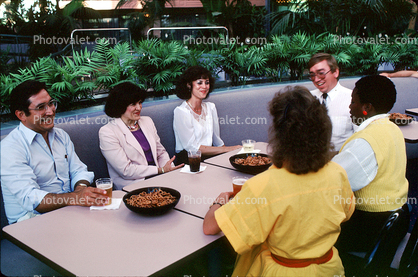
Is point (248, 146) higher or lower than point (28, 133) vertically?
lower

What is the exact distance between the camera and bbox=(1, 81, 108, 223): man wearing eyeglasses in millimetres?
1886

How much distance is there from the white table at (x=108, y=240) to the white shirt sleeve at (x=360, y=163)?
2.44 feet

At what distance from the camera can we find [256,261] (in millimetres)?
1457

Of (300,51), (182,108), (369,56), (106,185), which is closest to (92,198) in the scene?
(106,185)

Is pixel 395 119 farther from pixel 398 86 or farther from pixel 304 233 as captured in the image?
pixel 304 233

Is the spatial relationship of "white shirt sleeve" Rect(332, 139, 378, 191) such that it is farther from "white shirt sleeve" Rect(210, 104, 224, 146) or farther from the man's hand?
"white shirt sleeve" Rect(210, 104, 224, 146)

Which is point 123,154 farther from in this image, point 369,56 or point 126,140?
point 369,56

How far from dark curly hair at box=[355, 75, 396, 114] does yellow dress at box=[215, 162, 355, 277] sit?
2.39 ft

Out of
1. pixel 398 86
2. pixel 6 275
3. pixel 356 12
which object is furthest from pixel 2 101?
pixel 356 12

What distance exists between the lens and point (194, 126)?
3410 millimetres

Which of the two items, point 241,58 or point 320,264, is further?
point 241,58

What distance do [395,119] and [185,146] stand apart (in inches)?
89.3

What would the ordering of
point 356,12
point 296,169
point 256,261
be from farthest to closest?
point 356,12, point 256,261, point 296,169

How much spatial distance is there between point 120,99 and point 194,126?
90 cm
